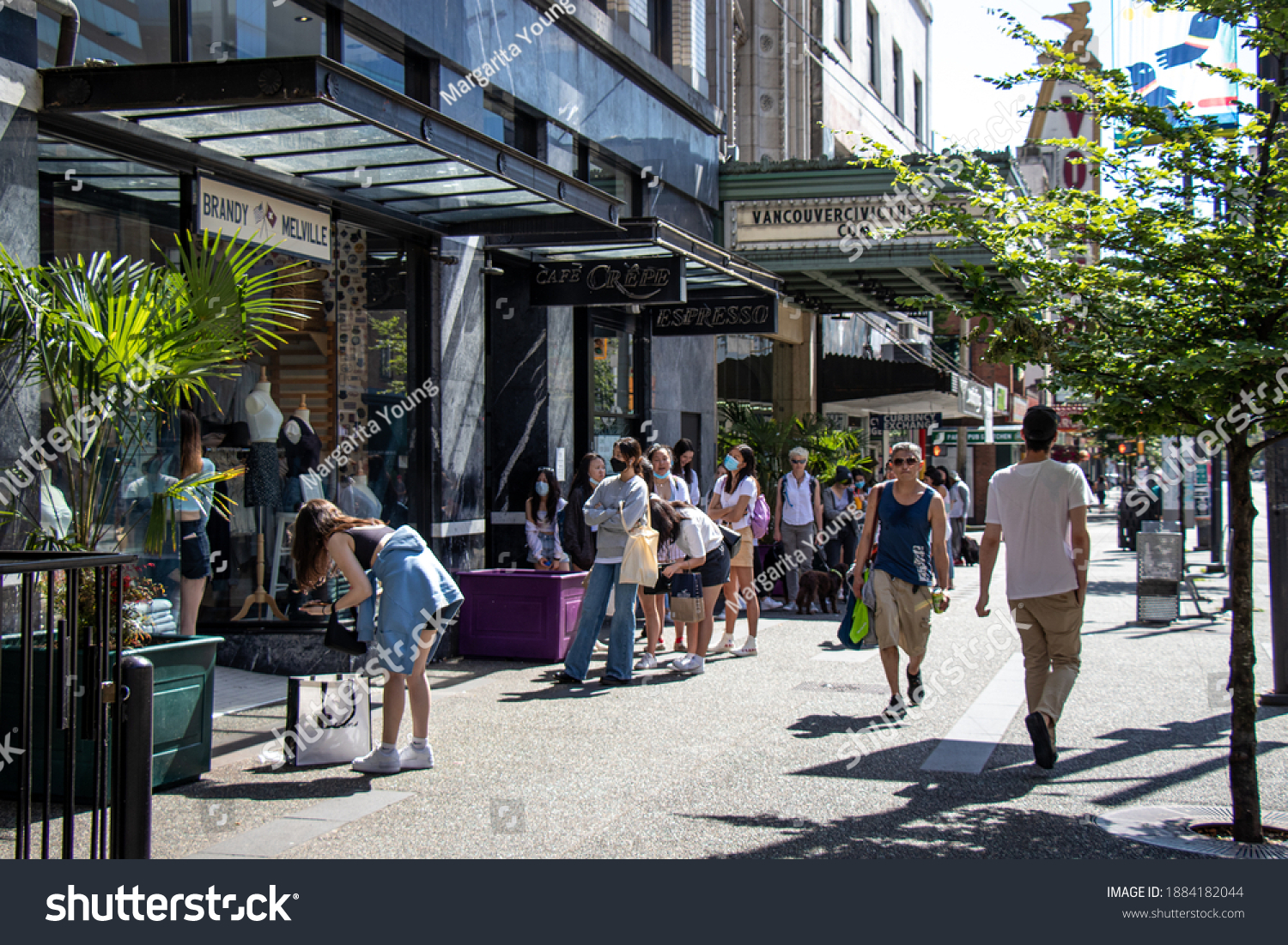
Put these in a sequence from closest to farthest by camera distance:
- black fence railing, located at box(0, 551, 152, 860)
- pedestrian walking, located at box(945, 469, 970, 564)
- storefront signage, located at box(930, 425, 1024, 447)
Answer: black fence railing, located at box(0, 551, 152, 860), pedestrian walking, located at box(945, 469, 970, 564), storefront signage, located at box(930, 425, 1024, 447)

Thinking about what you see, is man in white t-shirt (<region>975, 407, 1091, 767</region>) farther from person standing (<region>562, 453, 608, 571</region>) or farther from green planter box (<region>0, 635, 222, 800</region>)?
person standing (<region>562, 453, 608, 571</region>)

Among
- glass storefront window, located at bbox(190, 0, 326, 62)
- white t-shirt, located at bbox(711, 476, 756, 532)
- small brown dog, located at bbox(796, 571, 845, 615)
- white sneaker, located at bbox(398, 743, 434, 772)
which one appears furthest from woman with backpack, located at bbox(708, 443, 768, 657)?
glass storefront window, located at bbox(190, 0, 326, 62)

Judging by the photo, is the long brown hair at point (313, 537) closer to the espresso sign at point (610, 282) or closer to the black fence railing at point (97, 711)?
the black fence railing at point (97, 711)

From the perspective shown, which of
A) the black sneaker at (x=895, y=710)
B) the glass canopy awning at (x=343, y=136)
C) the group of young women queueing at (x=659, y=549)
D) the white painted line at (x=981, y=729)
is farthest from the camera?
the group of young women queueing at (x=659, y=549)

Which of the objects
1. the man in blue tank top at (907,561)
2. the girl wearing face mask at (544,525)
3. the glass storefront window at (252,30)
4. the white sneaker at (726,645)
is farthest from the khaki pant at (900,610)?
the glass storefront window at (252,30)

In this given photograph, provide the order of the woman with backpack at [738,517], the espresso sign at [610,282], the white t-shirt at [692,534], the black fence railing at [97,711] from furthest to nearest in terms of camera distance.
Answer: the espresso sign at [610,282]
the woman with backpack at [738,517]
the white t-shirt at [692,534]
the black fence railing at [97,711]

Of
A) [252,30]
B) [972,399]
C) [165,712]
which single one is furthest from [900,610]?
[972,399]

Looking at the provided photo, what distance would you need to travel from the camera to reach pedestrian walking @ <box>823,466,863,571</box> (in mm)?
15719

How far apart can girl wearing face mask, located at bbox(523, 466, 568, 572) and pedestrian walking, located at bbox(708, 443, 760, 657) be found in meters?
1.55

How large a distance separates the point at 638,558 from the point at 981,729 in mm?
2787

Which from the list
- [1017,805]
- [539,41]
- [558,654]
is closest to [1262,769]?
[1017,805]

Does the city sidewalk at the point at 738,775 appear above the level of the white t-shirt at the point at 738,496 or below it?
below

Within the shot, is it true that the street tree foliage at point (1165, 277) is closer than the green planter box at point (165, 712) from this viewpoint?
Yes

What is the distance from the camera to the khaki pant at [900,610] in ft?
26.3
